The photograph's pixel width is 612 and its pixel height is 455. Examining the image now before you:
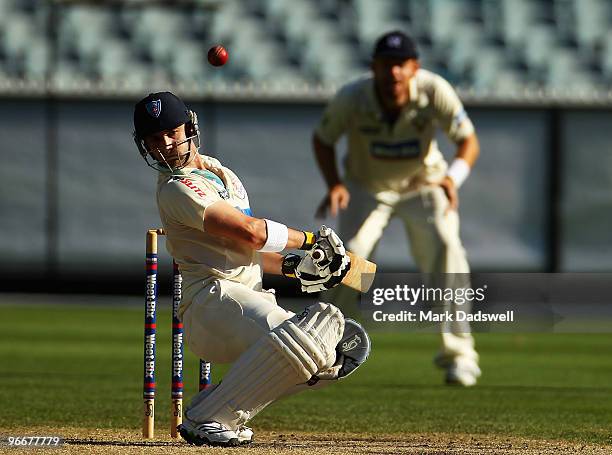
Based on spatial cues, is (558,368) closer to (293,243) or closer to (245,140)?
(293,243)

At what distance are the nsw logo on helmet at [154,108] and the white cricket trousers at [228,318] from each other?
676 millimetres

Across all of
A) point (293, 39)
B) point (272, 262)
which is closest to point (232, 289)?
point (272, 262)

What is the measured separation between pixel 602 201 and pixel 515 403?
9.77m

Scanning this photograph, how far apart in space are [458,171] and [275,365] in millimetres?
3835

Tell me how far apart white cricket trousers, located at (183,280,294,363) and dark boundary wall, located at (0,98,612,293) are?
11365mm

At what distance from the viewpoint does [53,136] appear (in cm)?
1714

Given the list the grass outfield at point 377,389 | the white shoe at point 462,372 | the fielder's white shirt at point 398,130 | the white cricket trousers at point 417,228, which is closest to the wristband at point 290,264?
the grass outfield at point 377,389

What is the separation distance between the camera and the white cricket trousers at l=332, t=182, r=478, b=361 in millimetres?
8625

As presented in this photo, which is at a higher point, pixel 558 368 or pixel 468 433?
pixel 468 433

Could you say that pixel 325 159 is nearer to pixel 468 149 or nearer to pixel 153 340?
pixel 468 149

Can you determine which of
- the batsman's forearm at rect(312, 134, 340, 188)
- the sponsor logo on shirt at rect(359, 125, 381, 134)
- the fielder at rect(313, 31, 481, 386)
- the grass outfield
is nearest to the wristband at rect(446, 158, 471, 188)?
the fielder at rect(313, 31, 481, 386)

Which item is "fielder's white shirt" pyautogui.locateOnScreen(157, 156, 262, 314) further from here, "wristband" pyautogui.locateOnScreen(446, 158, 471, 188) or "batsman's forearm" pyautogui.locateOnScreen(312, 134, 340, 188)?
"batsman's forearm" pyautogui.locateOnScreen(312, 134, 340, 188)

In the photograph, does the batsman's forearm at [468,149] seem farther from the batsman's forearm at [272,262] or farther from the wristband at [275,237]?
the wristband at [275,237]

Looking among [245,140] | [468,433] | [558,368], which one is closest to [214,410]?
[468,433]
